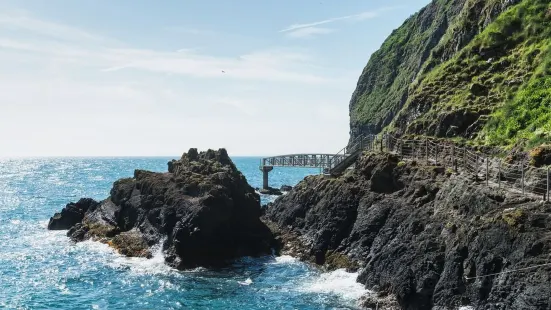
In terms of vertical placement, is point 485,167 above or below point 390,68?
below

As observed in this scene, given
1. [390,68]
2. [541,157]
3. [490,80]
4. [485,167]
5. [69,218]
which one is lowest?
[69,218]

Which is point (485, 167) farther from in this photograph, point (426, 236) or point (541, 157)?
point (426, 236)

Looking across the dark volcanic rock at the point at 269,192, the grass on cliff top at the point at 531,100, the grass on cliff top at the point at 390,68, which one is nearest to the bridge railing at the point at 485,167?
the grass on cliff top at the point at 531,100

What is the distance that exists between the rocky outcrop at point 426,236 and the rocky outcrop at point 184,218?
11.9 ft

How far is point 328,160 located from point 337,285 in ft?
107

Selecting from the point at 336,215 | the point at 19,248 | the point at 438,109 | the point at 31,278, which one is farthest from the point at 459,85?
the point at 19,248

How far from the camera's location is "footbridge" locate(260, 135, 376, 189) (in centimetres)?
4930

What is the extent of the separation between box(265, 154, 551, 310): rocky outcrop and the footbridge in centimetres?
526

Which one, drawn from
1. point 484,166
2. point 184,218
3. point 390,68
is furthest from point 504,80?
point 390,68

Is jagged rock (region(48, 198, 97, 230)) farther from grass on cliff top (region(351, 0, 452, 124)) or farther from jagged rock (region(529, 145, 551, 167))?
grass on cliff top (region(351, 0, 452, 124))

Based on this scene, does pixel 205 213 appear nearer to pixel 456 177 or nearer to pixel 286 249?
pixel 286 249

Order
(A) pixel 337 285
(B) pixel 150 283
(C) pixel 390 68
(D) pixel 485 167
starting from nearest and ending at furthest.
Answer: (D) pixel 485 167 → (A) pixel 337 285 → (B) pixel 150 283 → (C) pixel 390 68

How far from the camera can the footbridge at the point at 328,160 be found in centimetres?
4930

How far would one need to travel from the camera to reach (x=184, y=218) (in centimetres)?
3825
